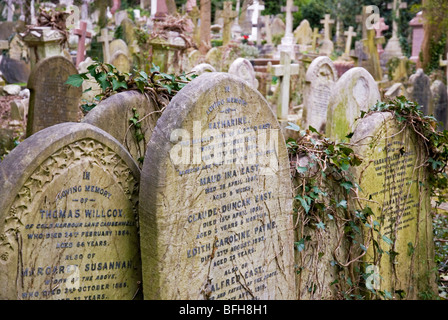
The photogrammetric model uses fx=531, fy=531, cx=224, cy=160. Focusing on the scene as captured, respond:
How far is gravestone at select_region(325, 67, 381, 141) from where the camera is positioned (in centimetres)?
739

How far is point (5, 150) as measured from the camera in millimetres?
7203

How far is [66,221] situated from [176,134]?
72 cm

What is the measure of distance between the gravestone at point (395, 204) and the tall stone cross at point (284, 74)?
17.7 ft

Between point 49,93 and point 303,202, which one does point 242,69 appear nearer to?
point 49,93

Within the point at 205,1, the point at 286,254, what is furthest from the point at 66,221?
the point at 205,1

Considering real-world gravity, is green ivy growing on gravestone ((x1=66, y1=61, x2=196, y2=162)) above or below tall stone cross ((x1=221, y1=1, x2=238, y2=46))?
below

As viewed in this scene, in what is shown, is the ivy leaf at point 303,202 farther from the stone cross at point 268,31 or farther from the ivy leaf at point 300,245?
the stone cross at point 268,31

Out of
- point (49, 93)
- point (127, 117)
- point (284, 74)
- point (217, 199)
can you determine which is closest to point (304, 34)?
point (284, 74)

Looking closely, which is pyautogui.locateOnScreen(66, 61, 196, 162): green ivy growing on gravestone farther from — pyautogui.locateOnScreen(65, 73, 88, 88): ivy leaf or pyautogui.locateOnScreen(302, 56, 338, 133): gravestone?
pyautogui.locateOnScreen(302, 56, 338, 133): gravestone

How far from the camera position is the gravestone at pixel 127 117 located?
3.52 meters

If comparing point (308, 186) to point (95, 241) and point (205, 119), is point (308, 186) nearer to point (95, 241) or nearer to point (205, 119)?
point (205, 119)

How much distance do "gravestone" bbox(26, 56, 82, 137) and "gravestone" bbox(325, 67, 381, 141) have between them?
11.9ft

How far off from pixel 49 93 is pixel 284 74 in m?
4.33

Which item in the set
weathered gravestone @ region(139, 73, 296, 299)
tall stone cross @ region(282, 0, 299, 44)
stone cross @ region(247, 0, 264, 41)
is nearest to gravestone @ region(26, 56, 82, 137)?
weathered gravestone @ region(139, 73, 296, 299)
